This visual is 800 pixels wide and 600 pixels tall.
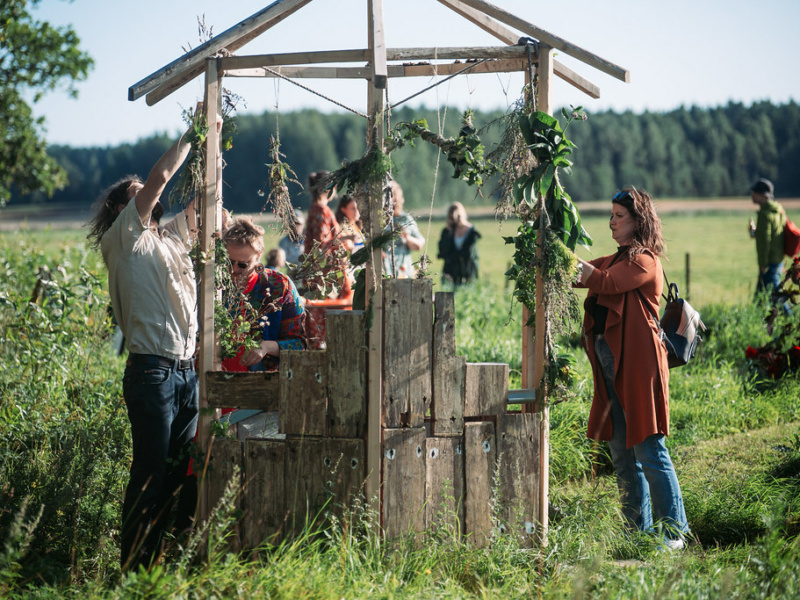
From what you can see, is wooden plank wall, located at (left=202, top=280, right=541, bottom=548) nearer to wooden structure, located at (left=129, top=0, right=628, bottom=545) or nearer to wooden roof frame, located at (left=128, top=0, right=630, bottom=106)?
wooden structure, located at (left=129, top=0, right=628, bottom=545)

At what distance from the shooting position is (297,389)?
369 centimetres

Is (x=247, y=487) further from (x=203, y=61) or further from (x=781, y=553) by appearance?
(x=781, y=553)

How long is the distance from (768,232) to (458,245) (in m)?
4.53

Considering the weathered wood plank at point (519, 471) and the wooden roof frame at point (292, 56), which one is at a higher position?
the wooden roof frame at point (292, 56)

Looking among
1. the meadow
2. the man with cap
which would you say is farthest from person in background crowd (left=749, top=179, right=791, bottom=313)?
the meadow

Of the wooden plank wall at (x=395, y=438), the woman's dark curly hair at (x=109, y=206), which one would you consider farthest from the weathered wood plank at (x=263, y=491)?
the woman's dark curly hair at (x=109, y=206)

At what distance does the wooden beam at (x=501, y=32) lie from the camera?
13.3 ft

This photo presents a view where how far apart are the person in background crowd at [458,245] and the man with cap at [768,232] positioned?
4090mm

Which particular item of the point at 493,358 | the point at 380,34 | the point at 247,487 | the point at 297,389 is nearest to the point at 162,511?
the point at 247,487

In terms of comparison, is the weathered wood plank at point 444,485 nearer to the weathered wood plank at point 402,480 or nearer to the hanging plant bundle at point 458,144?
the weathered wood plank at point 402,480

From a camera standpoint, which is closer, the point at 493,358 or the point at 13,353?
the point at 13,353

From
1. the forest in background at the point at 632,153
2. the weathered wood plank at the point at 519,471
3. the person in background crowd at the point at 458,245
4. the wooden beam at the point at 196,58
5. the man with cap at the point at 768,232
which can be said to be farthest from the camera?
the forest in background at the point at 632,153

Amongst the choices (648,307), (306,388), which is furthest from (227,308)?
(648,307)

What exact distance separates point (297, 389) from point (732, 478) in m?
3.22
